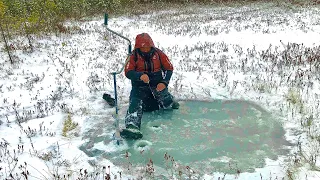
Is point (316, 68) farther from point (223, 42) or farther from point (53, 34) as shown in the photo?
point (53, 34)

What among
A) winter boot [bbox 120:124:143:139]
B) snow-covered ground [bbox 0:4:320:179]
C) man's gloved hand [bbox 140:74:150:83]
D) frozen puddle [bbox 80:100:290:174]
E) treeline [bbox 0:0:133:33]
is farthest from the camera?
treeline [bbox 0:0:133:33]

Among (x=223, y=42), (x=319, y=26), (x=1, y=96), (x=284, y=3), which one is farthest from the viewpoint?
(x=284, y=3)

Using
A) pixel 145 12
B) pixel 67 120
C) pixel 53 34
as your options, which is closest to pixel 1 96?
pixel 67 120

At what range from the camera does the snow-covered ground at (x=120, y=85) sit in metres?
4.82

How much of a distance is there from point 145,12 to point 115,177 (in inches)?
686

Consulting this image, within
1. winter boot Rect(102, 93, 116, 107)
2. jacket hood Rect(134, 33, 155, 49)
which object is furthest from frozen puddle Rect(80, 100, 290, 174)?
jacket hood Rect(134, 33, 155, 49)

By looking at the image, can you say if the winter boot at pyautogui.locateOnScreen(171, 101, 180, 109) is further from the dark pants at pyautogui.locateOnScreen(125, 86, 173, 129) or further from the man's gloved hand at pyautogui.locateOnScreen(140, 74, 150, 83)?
the man's gloved hand at pyautogui.locateOnScreen(140, 74, 150, 83)

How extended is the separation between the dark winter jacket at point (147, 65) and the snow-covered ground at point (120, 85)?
1003 millimetres

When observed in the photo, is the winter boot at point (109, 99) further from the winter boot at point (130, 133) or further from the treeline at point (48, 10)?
the treeline at point (48, 10)

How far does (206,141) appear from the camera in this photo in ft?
18.2

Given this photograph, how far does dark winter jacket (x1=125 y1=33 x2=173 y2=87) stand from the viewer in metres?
6.34

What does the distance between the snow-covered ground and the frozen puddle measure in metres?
0.20

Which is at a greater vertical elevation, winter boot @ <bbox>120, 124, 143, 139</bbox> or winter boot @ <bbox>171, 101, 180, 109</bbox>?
winter boot @ <bbox>171, 101, 180, 109</bbox>

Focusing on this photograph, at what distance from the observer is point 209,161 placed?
4.98 metres
